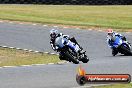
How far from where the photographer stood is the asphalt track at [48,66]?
15.4 metres

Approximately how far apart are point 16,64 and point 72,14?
24.0 metres

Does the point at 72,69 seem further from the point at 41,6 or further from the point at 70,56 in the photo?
the point at 41,6

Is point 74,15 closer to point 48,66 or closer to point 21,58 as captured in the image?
point 21,58

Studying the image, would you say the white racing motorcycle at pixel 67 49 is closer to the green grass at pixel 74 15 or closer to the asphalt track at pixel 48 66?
the asphalt track at pixel 48 66

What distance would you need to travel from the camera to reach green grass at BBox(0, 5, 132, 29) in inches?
1490

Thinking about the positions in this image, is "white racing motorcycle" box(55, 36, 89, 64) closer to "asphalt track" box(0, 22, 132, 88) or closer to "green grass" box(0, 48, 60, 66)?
"asphalt track" box(0, 22, 132, 88)

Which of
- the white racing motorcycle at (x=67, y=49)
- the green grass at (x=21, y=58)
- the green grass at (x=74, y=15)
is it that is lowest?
the green grass at (x=74, y=15)

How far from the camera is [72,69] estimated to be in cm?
1806

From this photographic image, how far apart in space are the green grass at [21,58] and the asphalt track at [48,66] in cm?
158

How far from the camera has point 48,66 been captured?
63.3ft

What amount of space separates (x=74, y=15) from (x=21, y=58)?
21108 mm

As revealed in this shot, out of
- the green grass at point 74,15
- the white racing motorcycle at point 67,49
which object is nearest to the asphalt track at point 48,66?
the white racing motorcycle at point 67,49

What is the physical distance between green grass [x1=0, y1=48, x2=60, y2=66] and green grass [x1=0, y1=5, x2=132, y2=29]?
39.2 ft

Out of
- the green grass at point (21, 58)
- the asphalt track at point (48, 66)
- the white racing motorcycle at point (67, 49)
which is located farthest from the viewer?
the green grass at point (21, 58)
